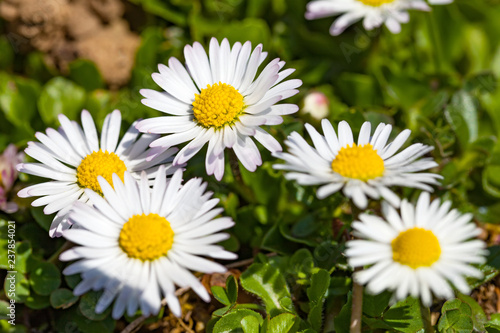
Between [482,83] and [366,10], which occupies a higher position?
[366,10]

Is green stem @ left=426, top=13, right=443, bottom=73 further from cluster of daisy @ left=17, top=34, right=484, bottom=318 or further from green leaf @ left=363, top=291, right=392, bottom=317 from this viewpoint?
green leaf @ left=363, top=291, right=392, bottom=317

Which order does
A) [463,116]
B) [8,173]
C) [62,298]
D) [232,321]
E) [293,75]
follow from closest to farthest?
[232,321] → [62,298] → [8,173] → [463,116] → [293,75]

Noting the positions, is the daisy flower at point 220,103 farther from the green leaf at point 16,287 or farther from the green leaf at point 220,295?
the green leaf at point 16,287

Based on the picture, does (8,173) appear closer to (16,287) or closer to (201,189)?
(16,287)

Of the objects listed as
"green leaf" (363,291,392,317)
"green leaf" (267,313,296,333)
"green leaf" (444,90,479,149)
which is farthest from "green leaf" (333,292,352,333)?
"green leaf" (444,90,479,149)

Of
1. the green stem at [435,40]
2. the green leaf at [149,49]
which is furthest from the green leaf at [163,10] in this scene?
the green stem at [435,40]

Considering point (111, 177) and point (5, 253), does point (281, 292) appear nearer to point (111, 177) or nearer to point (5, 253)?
point (111, 177)

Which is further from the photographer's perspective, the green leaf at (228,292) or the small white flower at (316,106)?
the small white flower at (316,106)

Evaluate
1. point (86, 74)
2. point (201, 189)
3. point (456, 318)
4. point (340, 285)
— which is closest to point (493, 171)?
point (456, 318)
